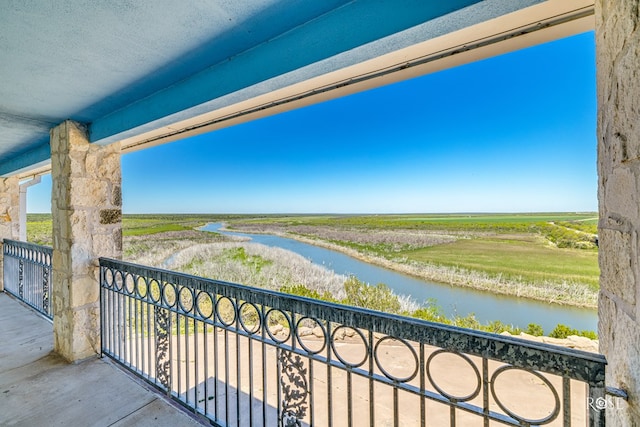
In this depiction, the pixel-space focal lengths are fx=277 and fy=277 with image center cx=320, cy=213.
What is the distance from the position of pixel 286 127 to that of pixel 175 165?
5091mm

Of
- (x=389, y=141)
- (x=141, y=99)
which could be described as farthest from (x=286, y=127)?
(x=141, y=99)

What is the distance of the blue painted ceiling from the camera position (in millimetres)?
911

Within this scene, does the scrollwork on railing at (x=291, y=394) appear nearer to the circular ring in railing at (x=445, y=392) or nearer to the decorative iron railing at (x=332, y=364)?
the decorative iron railing at (x=332, y=364)

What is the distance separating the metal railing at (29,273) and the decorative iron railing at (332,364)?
1.59m

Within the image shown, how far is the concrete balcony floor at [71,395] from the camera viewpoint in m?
1.60

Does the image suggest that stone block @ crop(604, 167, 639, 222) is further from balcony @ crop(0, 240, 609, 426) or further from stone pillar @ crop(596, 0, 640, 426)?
balcony @ crop(0, 240, 609, 426)

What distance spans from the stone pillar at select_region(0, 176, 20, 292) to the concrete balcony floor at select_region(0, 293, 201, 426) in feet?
8.79

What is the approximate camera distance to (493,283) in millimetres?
5926

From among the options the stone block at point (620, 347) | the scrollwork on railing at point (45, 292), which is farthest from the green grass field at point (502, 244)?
the stone block at point (620, 347)

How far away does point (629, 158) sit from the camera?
0.51 metres

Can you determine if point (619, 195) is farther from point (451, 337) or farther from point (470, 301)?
point (470, 301)

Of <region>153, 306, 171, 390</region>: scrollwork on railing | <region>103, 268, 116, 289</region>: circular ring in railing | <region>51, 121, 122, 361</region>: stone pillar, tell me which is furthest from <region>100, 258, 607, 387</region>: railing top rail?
<region>51, 121, 122, 361</region>: stone pillar

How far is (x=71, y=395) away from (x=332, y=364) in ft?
6.32

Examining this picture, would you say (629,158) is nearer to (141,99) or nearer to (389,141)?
(141,99)
